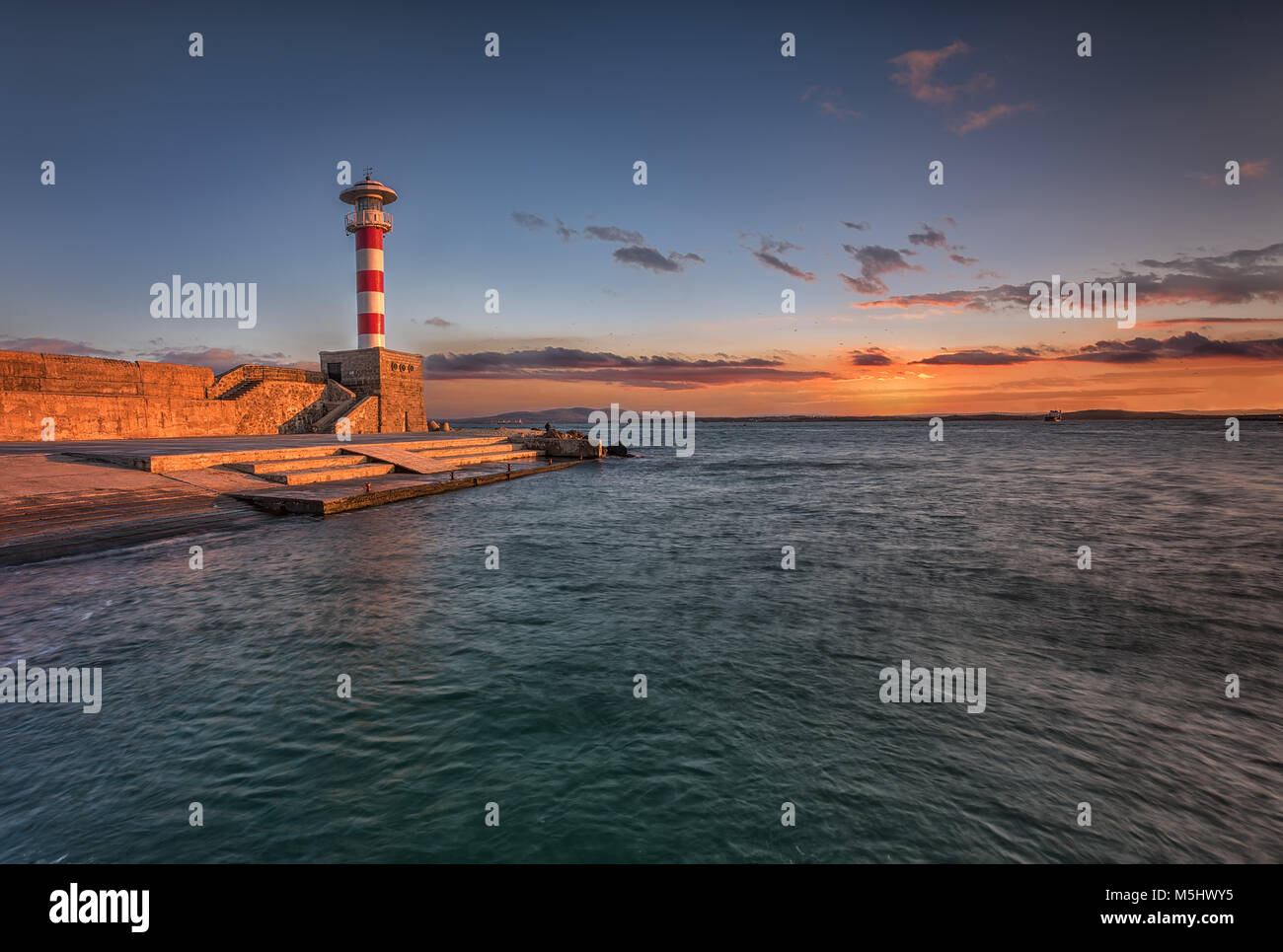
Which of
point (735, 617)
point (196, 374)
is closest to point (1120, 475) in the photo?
point (735, 617)

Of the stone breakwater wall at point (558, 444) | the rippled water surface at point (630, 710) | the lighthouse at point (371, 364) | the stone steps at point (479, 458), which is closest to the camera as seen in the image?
the rippled water surface at point (630, 710)

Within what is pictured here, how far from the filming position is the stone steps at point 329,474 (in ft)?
65.3

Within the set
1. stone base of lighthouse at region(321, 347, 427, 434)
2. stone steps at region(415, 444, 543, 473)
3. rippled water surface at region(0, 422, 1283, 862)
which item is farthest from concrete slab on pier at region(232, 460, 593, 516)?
stone base of lighthouse at region(321, 347, 427, 434)

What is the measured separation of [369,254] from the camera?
47.0 meters

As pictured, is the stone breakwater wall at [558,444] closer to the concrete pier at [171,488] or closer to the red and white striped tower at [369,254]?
the red and white striped tower at [369,254]

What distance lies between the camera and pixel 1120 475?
38.8 metres

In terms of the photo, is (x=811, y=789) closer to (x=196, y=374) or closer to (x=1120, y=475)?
(x=196, y=374)

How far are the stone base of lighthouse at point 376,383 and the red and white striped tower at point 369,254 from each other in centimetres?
495

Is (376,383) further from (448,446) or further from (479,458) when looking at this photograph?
(479,458)

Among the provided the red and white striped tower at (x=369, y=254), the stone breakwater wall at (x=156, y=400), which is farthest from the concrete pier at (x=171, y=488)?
the red and white striped tower at (x=369, y=254)

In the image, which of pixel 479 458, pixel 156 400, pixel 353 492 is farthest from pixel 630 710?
pixel 156 400

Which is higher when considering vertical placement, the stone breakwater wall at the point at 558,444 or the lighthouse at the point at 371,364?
the lighthouse at the point at 371,364

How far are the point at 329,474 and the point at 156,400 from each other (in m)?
13.8

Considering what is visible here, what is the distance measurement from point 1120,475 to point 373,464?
152 feet
